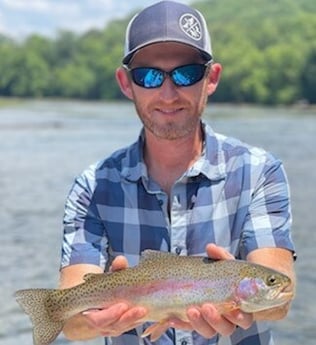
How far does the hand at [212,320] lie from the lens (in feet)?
9.69

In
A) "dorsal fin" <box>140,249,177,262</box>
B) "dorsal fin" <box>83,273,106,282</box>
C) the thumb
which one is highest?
the thumb

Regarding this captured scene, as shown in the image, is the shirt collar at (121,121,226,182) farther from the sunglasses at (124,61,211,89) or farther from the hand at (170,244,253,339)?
the hand at (170,244,253,339)

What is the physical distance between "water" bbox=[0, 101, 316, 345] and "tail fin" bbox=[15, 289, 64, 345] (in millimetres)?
7064

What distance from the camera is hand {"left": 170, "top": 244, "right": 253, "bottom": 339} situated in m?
2.95

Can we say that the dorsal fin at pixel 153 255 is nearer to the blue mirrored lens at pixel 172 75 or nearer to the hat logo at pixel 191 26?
the blue mirrored lens at pixel 172 75

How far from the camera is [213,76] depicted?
11.5 feet

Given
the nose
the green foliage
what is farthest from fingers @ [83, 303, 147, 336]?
the green foliage

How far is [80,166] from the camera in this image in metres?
30.6

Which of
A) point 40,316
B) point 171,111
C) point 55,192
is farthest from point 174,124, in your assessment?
point 55,192

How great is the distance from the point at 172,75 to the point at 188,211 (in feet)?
1.78

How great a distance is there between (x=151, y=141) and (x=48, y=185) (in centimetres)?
2343

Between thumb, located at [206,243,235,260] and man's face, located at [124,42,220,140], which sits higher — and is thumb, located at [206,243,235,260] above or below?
below

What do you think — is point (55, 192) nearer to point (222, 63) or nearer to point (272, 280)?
point (272, 280)

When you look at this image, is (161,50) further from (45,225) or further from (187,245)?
(45,225)
